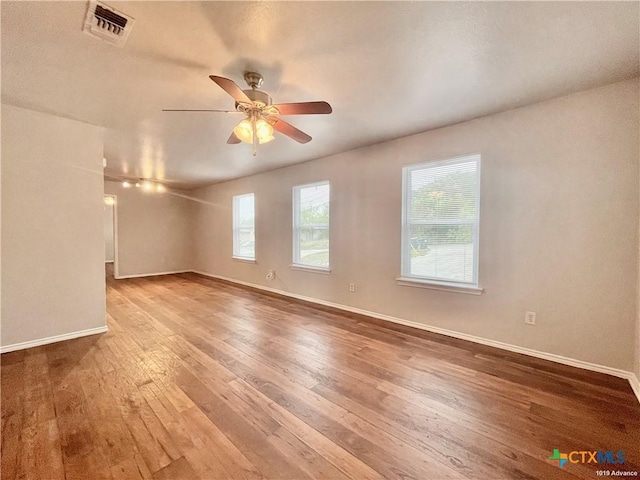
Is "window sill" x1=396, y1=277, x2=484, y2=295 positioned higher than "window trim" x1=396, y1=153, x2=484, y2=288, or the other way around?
"window trim" x1=396, y1=153, x2=484, y2=288

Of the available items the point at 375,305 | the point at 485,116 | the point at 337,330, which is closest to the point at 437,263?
the point at 375,305

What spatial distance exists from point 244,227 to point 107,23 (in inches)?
189

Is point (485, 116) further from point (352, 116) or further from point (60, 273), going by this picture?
point (60, 273)

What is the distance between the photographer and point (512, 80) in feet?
7.02

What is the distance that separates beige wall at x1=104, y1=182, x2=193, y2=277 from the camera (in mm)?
6836

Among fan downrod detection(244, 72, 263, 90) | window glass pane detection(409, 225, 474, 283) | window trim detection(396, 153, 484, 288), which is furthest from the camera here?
window glass pane detection(409, 225, 474, 283)

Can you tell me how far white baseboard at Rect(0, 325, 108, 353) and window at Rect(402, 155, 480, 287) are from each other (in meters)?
3.87

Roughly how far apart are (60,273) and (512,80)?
15.8 ft

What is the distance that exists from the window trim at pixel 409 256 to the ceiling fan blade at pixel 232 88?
225 centimetres

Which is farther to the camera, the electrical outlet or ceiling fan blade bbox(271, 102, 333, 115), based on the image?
the electrical outlet

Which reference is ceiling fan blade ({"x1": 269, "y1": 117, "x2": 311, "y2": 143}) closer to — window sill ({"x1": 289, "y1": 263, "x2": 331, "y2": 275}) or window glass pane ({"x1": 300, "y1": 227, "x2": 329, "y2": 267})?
window glass pane ({"x1": 300, "y1": 227, "x2": 329, "y2": 267})

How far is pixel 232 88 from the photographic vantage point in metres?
1.70

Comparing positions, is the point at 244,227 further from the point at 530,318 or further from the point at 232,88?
the point at 530,318

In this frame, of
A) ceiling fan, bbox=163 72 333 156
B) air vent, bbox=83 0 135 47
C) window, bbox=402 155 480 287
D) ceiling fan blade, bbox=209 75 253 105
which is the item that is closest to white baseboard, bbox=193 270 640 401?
window, bbox=402 155 480 287
